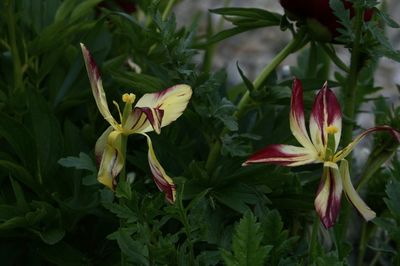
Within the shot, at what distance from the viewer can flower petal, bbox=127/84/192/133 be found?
0.80 m

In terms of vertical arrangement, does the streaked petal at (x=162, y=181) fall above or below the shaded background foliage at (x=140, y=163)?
above

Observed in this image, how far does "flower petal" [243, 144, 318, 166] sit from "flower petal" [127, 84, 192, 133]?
0.28 feet

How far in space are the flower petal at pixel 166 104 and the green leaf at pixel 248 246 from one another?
114 millimetres

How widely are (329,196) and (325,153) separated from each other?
0.05 meters

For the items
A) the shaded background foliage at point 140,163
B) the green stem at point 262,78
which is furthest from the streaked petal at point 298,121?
the green stem at point 262,78

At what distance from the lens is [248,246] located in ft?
2.62

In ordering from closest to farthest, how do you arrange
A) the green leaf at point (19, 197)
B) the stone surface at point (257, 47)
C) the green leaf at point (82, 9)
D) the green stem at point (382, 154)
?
the green leaf at point (19, 197) → the green stem at point (382, 154) → the green leaf at point (82, 9) → the stone surface at point (257, 47)

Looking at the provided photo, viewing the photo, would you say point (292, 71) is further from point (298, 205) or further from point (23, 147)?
point (23, 147)

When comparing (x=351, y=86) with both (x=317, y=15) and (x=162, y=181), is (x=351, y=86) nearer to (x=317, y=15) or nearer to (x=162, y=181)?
(x=317, y=15)

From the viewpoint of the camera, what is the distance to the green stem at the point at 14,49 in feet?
3.57

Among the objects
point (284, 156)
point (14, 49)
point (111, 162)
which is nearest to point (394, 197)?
point (284, 156)

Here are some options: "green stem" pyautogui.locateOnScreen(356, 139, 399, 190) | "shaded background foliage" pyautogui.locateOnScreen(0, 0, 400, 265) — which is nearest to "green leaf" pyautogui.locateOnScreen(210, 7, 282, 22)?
"shaded background foliage" pyautogui.locateOnScreen(0, 0, 400, 265)

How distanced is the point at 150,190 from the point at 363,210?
0.37 meters

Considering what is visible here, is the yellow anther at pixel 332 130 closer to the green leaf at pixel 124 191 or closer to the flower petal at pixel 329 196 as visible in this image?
the flower petal at pixel 329 196
